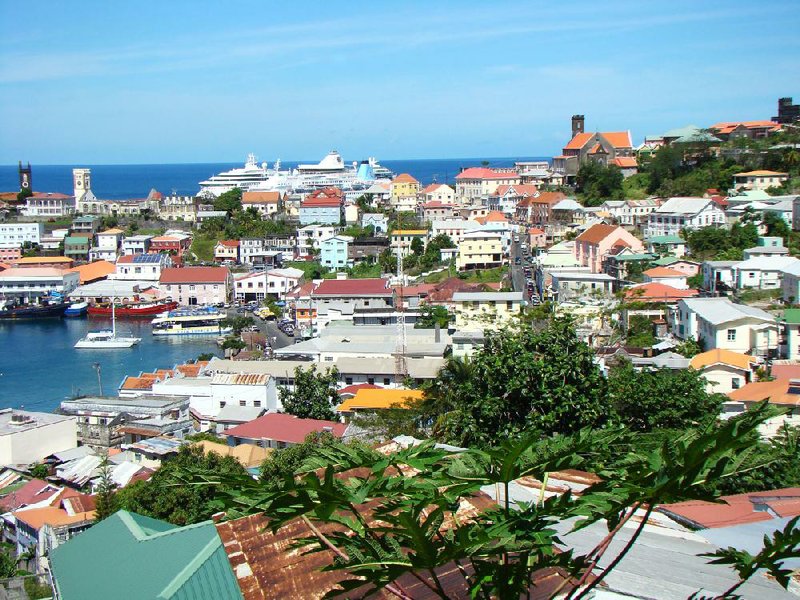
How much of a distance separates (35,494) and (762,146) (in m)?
14.6

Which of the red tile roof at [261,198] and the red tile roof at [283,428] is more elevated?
the red tile roof at [261,198]

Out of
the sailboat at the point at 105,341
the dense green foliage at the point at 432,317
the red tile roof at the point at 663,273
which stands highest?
the red tile roof at the point at 663,273

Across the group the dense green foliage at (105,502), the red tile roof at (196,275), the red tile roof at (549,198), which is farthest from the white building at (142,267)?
the dense green foliage at (105,502)

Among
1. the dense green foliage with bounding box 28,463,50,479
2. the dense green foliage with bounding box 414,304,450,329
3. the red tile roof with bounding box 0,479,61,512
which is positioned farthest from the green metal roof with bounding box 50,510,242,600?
the dense green foliage with bounding box 414,304,450,329

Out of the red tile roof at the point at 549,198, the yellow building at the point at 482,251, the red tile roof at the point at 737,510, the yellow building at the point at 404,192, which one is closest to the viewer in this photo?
the red tile roof at the point at 737,510

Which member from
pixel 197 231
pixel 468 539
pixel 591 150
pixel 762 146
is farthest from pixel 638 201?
pixel 468 539

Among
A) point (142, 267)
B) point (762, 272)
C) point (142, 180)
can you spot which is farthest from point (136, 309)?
point (142, 180)

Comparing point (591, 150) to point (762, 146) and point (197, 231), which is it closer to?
point (762, 146)

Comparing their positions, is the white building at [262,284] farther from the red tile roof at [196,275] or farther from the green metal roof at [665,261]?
the green metal roof at [665,261]

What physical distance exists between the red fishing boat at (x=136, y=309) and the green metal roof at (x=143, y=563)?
46.5 feet

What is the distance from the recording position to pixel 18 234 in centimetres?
2134

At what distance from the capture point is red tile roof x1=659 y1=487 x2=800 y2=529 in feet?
7.67

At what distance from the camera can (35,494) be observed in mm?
6086

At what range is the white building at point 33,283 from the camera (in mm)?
17953
